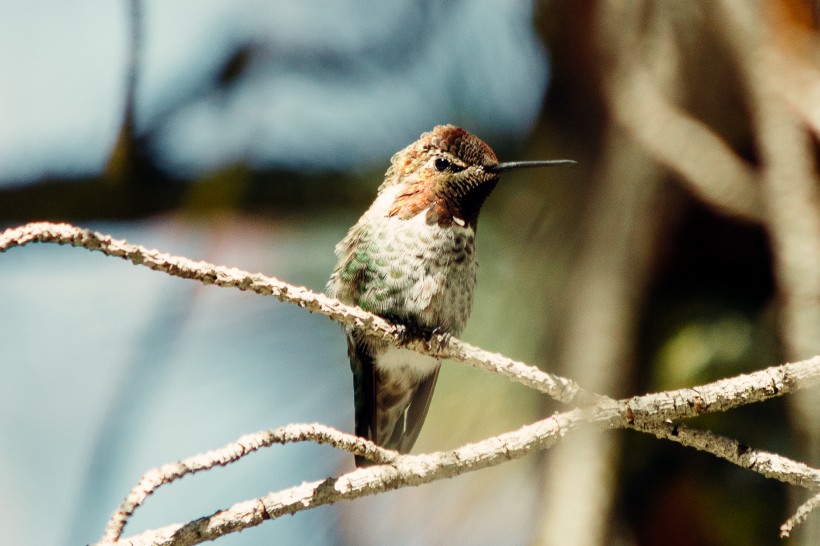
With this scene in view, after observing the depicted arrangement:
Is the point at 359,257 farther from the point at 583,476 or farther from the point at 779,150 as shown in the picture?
the point at 779,150

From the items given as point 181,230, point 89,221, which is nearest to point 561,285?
point 181,230

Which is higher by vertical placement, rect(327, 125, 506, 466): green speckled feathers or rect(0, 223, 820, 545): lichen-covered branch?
rect(327, 125, 506, 466): green speckled feathers

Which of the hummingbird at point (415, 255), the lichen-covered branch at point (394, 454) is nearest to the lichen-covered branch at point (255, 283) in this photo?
the lichen-covered branch at point (394, 454)

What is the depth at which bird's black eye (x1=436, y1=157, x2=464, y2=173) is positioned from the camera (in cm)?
257

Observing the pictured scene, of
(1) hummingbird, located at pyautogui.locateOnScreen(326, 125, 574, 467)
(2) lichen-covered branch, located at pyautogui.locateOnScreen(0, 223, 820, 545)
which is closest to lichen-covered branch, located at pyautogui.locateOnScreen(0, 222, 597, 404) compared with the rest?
(2) lichen-covered branch, located at pyautogui.locateOnScreen(0, 223, 820, 545)

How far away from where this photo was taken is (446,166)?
8.50 ft

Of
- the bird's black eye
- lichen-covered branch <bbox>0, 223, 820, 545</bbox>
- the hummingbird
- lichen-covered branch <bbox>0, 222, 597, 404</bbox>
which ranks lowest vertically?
lichen-covered branch <bbox>0, 223, 820, 545</bbox>

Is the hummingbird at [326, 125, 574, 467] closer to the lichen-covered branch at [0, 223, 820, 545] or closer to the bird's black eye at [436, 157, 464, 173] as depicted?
the bird's black eye at [436, 157, 464, 173]

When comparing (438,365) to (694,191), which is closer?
(438,365)

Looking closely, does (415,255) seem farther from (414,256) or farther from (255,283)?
(255,283)

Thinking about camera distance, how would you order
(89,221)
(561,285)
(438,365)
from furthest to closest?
1. (89,221)
2. (561,285)
3. (438,365)

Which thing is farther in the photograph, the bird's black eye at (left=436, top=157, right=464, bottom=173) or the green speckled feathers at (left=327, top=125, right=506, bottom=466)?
the bird's black eye at (left=436, top=157, right=464, bottom=173)

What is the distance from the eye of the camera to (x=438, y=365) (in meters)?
2.80

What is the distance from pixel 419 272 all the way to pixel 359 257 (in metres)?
0.23
